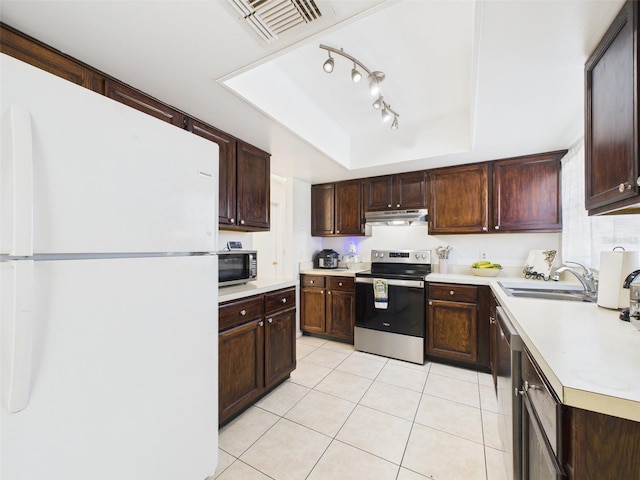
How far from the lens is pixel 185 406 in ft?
3.90

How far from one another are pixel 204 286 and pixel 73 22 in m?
1.26

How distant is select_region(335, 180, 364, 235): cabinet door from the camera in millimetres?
3553

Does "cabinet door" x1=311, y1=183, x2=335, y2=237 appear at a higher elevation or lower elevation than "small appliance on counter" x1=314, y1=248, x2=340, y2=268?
higher

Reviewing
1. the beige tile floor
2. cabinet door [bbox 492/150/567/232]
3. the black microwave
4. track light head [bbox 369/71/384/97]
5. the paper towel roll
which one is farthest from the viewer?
cabinet door [bbox 492/150/567/232]

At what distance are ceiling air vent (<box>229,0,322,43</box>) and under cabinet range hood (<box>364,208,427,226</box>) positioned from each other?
2.37 metres

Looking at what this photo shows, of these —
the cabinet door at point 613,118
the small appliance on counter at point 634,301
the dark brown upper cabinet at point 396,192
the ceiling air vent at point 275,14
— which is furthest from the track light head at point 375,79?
the small appliance on counter at point 634,301

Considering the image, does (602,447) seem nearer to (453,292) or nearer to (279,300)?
(279,300)

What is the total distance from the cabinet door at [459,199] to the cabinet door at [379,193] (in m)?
0.47

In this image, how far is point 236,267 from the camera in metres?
2.24

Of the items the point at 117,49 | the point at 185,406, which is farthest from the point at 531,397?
the point at 117,49

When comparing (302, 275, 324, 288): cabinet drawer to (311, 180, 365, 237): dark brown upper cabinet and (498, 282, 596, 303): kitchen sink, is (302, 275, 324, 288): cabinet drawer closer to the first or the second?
(311, 180, 365, 237): dark brown upper cabinet

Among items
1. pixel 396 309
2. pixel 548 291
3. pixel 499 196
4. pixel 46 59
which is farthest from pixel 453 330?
pixel 46 59

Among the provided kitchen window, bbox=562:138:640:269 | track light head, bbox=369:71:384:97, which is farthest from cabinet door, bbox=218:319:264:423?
kitchen window, bbox=562:138:640:269

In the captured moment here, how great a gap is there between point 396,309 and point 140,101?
2.79 metres
